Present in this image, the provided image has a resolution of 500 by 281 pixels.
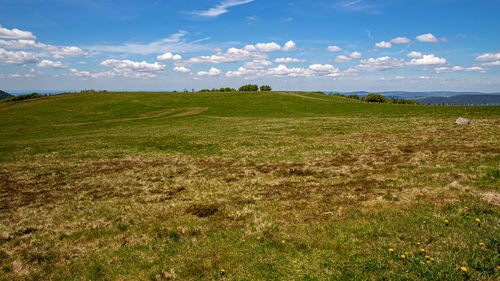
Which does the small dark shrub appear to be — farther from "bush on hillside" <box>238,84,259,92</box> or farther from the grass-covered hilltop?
"bush on hillside" <box>238,84,259,92</box>

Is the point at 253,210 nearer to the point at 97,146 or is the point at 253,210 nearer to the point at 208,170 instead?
the point at 208,170

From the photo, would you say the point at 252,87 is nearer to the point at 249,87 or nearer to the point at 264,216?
the point at 249,87

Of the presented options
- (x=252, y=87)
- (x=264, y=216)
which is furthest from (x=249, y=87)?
(x=264, y=216)

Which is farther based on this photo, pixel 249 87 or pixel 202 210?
pixel 249 87

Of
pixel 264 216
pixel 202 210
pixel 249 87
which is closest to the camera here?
pixel 264 216

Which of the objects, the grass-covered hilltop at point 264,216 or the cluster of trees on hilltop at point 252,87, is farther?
the cluster of trees on hilltop at point 252,87

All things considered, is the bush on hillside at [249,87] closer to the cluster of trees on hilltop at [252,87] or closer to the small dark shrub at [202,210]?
the cluster of trees on hilltop at [252,87]

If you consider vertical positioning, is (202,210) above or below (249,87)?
below

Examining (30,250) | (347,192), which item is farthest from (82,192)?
(347,192)

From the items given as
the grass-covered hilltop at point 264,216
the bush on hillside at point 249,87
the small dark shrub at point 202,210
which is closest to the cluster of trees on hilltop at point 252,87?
→ the bush on hillside at point 249,87

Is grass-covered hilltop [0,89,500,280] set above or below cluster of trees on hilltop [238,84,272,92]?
below

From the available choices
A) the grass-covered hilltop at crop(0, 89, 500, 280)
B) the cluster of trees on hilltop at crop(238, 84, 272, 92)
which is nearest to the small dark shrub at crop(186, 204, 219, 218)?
the grass-covered hilltop at crop(0, 89, 500, 280)

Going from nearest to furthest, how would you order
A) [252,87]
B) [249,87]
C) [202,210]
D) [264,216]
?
1. [264,216]
2. [202,210]
3. [249,87]
4. [252,87]

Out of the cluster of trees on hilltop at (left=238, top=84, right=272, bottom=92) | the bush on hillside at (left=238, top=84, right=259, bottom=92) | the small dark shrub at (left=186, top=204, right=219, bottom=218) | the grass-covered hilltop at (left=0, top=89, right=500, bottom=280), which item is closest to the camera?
the grass-covered hilltop at (left=0, top=89, right=500, bottom=280)
